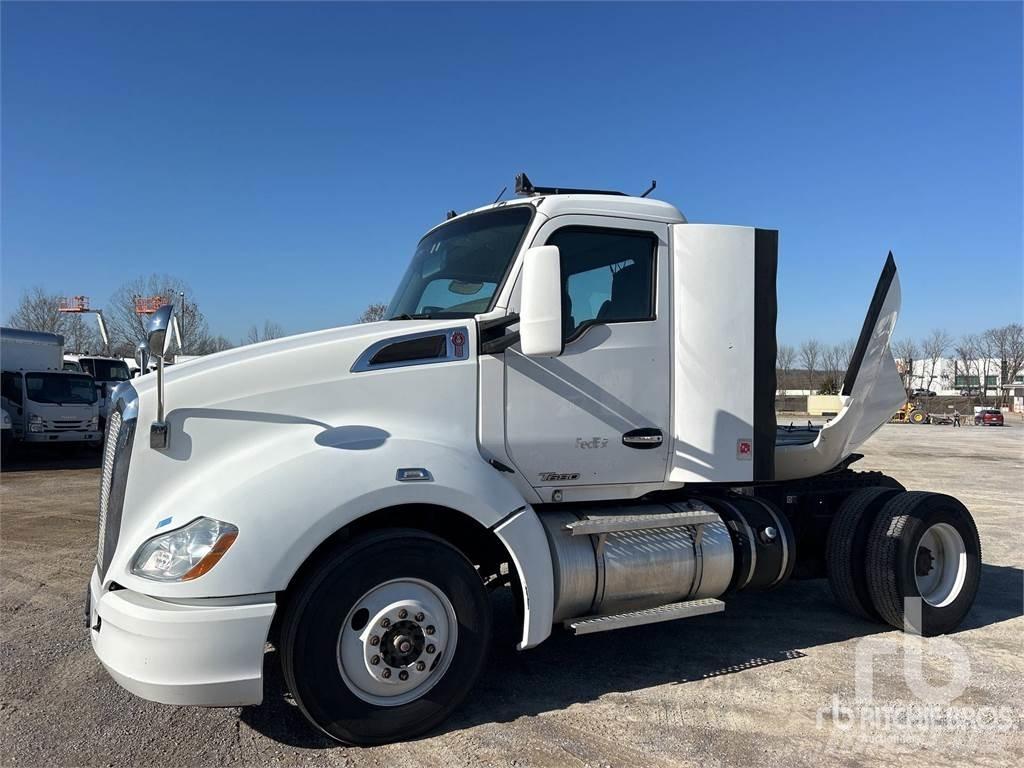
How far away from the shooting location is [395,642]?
3.55m

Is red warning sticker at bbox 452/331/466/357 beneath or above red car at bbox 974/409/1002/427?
above

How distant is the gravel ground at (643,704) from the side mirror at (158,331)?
1950mm

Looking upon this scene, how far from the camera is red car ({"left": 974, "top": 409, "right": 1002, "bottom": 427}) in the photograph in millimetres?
47750

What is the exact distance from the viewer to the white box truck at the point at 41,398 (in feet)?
56.3

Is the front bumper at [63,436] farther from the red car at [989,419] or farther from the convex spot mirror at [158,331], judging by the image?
the red car at [989,419]

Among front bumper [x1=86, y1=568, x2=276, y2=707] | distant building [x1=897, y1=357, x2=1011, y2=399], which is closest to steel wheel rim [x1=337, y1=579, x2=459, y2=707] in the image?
front bumper [x1=86, y1=568, x2=276, y2=707]

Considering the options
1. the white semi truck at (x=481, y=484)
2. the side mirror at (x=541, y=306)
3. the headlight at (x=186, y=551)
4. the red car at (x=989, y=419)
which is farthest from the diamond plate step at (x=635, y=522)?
the red car at (x=989, y=419)

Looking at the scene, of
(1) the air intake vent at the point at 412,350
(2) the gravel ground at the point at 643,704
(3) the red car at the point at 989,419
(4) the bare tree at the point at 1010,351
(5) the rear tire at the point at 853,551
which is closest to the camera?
(2) the gravel ground at the point at 643,704

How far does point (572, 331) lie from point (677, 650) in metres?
2.40

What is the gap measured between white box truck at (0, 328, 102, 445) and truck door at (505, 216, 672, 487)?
56.2 ft

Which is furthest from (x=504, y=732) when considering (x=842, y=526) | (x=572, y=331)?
(x=842, y=526)

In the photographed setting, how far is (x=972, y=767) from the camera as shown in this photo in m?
3.40

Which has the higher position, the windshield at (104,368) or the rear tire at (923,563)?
the windshield at (104,368)

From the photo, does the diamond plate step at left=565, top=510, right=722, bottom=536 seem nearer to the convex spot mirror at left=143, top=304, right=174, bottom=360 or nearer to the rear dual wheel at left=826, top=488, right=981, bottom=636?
the rear dual wheel at left=826, top=488, right=981, bottom=636
